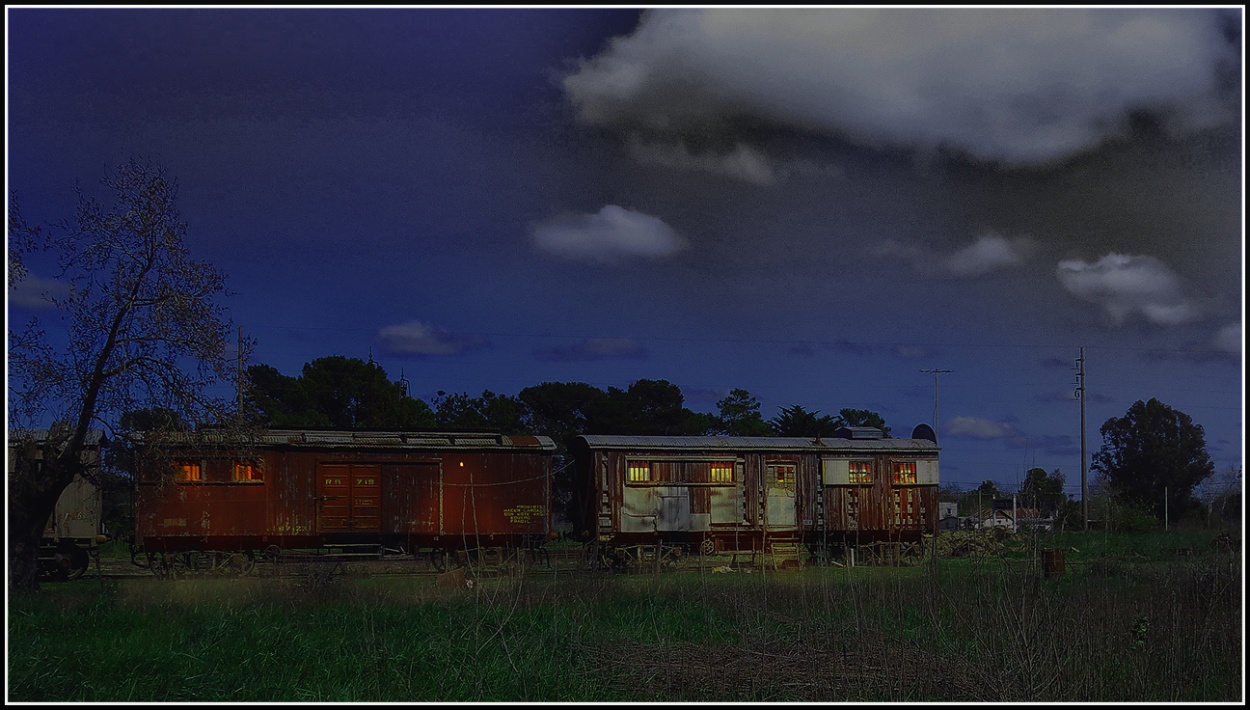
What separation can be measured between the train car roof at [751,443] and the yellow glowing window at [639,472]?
1.37 feet

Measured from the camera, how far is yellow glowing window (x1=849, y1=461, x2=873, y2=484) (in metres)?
25.1

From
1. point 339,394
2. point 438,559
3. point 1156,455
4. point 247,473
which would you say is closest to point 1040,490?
point 438,559

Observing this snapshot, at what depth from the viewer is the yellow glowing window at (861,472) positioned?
25109 mm

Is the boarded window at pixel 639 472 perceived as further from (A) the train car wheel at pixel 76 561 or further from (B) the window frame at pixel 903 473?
(A) the train car wheel at pixel 76 561

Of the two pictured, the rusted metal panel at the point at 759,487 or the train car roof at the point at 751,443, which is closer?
the rusted metal panel at the point at 759,487

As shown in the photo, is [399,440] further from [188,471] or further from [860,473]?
[860,473]

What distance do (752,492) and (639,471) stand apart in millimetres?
2772

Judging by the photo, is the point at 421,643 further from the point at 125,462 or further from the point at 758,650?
the point at 125,462

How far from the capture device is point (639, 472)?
23.6 m

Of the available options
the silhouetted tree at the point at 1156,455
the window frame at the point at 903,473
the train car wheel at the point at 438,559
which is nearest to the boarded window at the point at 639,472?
the train car wheel at the point at 438,559

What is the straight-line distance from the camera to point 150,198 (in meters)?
15.8

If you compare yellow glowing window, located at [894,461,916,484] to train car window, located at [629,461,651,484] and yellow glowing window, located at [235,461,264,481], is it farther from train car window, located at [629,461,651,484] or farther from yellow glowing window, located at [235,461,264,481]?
yellow glowing window, located at [235,461,264,481]

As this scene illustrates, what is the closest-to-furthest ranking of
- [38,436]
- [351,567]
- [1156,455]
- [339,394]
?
1. [38,436]
2. [351,567]
3. [339,394]
4. [1156,455]

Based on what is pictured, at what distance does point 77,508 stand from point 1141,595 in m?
20.0
